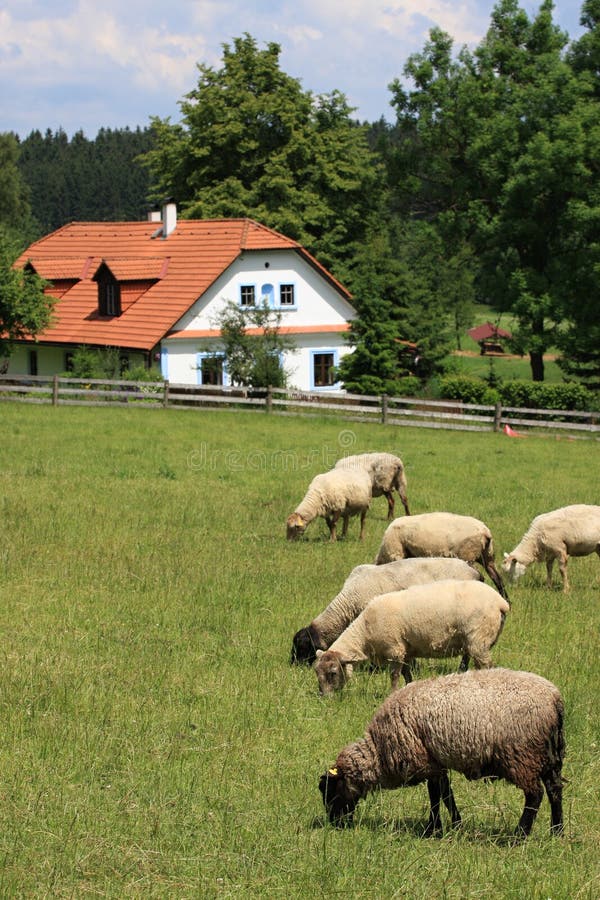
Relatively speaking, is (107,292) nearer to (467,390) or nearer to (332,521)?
(467,390)

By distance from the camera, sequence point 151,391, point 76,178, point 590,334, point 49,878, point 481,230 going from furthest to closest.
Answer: point 76,178
point 481,230
point 590,334
point 151,391
point 49,878

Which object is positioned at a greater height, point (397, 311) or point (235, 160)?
point (235, 160)

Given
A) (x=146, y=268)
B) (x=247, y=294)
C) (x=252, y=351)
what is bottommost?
(x=252, y=351)

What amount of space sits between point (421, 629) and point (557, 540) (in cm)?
494

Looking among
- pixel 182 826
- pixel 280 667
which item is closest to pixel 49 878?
pixel 182 826

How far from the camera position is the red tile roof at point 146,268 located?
3962cm

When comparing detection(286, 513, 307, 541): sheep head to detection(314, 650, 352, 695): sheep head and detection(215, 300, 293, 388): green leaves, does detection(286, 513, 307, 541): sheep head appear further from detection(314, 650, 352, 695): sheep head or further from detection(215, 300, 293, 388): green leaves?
detection(215, 300, 293, 388): green leaves

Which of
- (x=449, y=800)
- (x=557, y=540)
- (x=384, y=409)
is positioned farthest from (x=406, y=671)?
(x=384, y=409)

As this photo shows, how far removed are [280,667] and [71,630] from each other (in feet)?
7.99

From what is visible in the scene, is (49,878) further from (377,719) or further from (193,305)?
(193,305)

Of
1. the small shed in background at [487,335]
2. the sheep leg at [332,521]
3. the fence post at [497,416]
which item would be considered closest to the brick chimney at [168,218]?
the fence post at [497,416]

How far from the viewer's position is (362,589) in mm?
10773

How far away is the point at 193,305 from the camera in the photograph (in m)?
39.8

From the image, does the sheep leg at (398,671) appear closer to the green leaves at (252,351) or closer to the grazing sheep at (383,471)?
the grazing sheep at (383,471)
